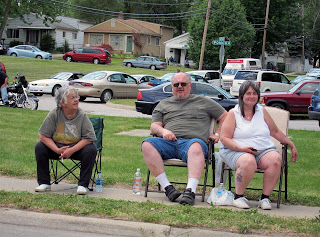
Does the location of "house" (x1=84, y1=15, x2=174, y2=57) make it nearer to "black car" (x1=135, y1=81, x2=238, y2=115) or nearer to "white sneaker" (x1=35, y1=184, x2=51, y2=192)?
"black car" (x1=135, y1=81, x2=238, y2=115)

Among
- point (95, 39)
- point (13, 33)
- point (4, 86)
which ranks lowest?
point (4, 86)

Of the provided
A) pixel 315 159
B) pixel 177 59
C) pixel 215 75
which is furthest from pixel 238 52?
pixel 315 159

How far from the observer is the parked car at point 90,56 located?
5559cm

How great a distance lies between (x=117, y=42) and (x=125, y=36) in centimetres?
169

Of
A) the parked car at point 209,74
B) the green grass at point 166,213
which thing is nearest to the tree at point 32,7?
the parked car at point 209,74

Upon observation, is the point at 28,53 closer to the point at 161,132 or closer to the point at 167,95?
the point at 167,95

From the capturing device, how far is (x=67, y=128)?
727cm

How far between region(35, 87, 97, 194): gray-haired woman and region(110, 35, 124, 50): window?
66429mm

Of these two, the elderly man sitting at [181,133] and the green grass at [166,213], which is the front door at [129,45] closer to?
the elderly man sitting at [181,133]

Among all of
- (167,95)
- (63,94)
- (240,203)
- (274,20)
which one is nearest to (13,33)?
(274,20)

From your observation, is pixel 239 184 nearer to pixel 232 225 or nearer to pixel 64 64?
pixel 232 225

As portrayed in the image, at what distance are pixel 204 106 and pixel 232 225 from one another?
2407mm

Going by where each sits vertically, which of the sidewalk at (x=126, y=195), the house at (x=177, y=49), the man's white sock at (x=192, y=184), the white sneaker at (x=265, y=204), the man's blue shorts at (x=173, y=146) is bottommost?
the sidewalk at (x=126, y=195)

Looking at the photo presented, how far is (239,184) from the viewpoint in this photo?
262 inches
